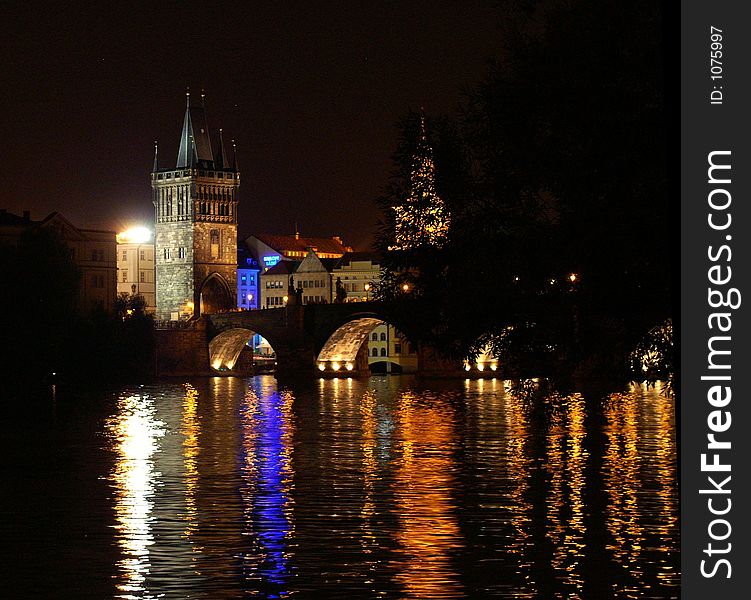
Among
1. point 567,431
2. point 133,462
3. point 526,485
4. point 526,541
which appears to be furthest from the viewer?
point 567,431

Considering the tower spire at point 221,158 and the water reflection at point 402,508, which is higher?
the tower spire at point 221,158

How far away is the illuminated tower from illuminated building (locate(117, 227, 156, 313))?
13744cm

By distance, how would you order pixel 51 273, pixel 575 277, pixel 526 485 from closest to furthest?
1. pixel 575 277
2. pixel 526 485
3. pixel 51 273

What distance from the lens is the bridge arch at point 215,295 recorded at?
157500 millimetres

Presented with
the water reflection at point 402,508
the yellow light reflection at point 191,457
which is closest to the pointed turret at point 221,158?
the yellow light reflection at point 191,457

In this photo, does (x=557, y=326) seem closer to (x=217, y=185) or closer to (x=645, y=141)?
(x=645, y=141)

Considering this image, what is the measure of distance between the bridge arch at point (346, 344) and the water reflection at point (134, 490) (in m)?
52.8

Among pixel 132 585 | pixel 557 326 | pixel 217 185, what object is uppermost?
pixel 217 185

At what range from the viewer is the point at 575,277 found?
2719 centimetres

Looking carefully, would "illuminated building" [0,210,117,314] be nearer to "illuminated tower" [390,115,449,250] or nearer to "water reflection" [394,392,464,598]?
"water reflection" [394,392,464,598]

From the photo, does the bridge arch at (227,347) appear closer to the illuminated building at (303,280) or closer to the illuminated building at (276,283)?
the illuminated building at (303,280)

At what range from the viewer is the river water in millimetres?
21531
